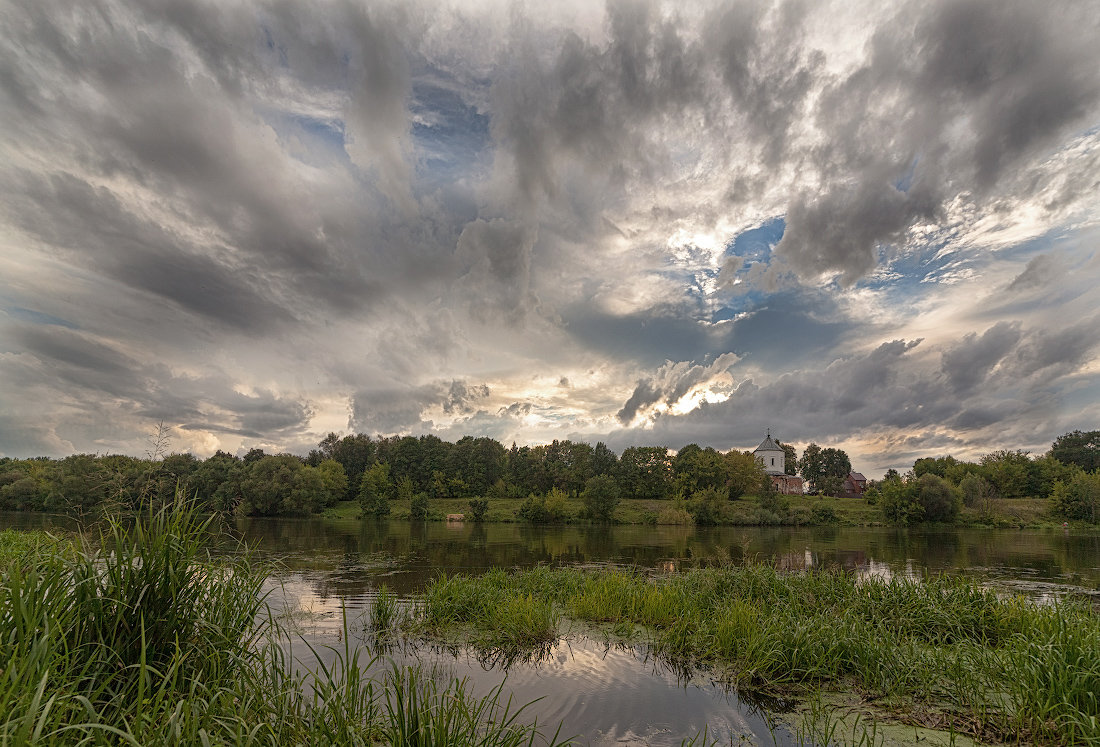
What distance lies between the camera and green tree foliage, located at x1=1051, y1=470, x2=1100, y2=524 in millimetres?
A: 72625

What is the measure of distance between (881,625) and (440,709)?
9400mm

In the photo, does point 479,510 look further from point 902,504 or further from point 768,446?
point 768,446

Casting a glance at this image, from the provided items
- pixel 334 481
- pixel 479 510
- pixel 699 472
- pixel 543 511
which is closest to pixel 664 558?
pixel 543 511

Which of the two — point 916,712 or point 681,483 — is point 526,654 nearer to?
point 916,712

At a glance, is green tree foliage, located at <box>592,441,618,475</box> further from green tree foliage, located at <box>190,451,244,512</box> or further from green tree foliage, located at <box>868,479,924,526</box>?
green tree foliage, located at <box>190,451,244,512</box>

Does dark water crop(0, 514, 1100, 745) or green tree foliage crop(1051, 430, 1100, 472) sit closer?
dark water crop(0, 514, 1100, 745)

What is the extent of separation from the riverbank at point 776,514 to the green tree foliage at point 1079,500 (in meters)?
1.80

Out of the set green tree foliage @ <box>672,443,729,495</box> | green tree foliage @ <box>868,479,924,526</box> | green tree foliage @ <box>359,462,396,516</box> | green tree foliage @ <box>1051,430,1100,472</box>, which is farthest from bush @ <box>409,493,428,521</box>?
green tree foliage @ <box>1051,430,1100,472</box>

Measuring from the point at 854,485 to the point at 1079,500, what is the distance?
55.5m

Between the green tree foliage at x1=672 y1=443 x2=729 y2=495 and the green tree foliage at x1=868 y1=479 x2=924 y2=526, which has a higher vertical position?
the green tree foliage at x1=672 y1=443 x2=729 y2=495

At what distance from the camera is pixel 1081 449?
108812 millimetres

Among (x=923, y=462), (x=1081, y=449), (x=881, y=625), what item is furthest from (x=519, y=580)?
(x=1081, y=449)

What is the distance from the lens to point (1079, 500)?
2886 inches

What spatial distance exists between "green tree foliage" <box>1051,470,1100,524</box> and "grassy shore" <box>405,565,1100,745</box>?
294ft
